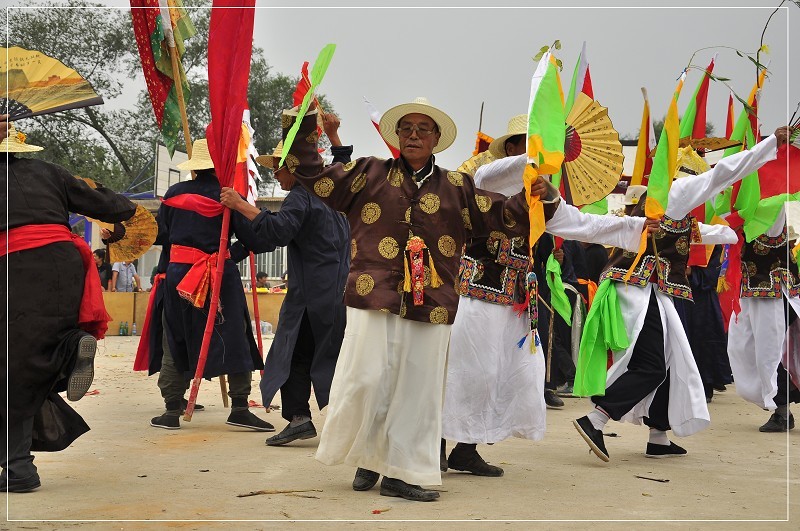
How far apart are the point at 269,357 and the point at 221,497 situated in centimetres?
224

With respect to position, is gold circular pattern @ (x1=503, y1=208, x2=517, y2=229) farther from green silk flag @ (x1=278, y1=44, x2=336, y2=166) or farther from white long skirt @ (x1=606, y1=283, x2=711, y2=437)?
white long skirt @ (x1=606, y1=283, x2=711, y2=437)

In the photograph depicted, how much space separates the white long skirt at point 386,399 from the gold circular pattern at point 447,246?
388mm

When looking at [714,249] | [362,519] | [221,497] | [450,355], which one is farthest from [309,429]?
[714,249]

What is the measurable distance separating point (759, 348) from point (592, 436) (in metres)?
2.93

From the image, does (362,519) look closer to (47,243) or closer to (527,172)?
(527,172)

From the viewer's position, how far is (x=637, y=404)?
6.75 metres

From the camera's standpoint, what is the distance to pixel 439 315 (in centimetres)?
518

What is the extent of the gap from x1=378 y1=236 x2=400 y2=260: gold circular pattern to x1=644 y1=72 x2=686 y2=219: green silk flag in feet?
5.70

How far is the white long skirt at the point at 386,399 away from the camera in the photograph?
5.12 metres

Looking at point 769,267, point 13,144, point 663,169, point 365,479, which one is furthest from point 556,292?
point 13,144

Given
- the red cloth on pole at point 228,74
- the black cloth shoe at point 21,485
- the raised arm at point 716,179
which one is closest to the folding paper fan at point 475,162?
the raised arm at point 716,179

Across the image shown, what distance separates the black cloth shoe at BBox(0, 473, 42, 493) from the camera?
5.09 metres

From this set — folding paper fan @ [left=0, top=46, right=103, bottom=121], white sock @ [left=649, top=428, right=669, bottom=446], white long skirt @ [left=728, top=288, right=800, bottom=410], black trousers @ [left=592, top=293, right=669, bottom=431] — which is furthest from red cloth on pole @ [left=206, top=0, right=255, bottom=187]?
white long skirt @ [left=728, top=288, right=800, bottom=410]

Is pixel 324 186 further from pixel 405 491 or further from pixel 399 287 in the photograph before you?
pixel 405 491
